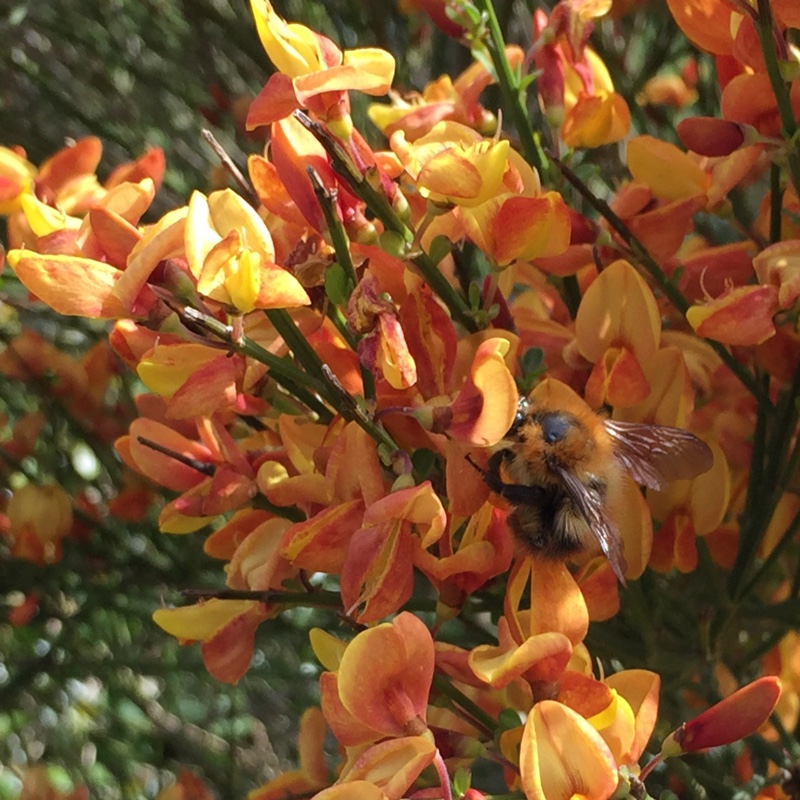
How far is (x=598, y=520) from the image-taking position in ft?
2.29

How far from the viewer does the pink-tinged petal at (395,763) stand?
0.56 meters

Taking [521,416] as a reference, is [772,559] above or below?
below

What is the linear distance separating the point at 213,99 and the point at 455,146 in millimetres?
1190

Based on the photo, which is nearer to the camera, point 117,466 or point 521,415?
point 521,415

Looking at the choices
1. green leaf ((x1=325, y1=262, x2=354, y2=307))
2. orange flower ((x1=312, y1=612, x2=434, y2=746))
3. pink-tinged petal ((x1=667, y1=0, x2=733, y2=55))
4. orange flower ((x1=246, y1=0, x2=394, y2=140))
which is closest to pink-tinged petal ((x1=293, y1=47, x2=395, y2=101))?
orange flower ((x1=246, y1=0, x2=394, y2=140))

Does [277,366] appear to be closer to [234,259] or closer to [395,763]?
[234,259]

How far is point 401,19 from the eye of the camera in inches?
66.4

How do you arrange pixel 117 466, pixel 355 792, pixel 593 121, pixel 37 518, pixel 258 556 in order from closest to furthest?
pixel 355 792
pixel 258 556
pixel 593 121
pixel 37 518
pixel 117 466

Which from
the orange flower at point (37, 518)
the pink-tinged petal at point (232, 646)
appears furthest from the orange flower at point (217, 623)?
the orange flower at point (37, 518)

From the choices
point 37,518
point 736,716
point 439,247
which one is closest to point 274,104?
point 439,247

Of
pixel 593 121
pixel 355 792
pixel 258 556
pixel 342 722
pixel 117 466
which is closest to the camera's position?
pixel 355 792

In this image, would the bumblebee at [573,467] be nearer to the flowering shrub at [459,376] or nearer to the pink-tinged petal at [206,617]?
the flowering shrub at [459,376]

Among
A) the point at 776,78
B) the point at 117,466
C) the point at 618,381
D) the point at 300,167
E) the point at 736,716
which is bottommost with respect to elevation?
the point at 117,466

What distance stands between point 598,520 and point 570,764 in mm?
176
